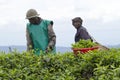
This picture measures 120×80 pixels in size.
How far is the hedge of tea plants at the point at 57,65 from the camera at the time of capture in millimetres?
7172

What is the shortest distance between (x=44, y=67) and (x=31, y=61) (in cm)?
36

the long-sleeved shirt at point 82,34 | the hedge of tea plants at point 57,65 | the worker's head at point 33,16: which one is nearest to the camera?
the hedge of tea plants at point 57,65

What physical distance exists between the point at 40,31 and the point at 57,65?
7.64ft

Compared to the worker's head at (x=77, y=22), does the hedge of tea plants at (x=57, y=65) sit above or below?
below

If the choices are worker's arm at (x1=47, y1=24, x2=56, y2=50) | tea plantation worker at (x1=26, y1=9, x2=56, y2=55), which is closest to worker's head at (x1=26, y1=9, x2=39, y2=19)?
tea plantation worker at (x1=26, y1=9, x2=56, y2=55)

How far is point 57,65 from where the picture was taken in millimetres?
8148

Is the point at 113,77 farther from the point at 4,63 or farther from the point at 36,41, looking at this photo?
the point at 36,41

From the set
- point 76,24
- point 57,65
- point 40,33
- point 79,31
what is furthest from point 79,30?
point 57,65

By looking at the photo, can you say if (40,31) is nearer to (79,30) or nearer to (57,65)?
(79,30)

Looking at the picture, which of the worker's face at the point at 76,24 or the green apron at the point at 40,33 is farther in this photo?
the worker's face at the point at 76,24

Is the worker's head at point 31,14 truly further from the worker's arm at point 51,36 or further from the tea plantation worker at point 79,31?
the tea plantation worker at point 79,31

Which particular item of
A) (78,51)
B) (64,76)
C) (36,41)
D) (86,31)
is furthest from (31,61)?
(86,31)

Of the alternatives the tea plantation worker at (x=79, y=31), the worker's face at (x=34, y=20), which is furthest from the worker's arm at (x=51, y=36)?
the tea plantation worker at (x=79, y=31)

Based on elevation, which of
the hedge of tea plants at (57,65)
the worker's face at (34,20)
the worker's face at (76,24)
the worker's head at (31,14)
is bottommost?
the hedge of tea plants at (57,65)
